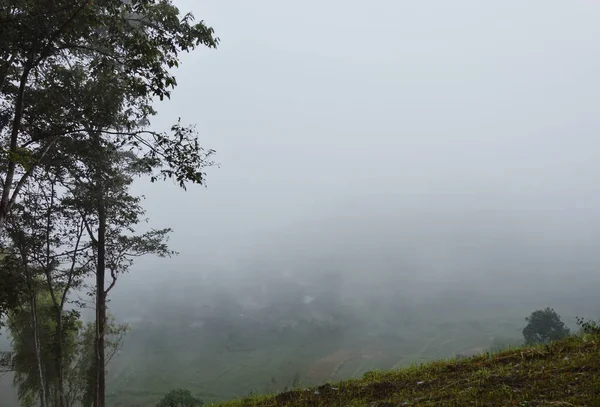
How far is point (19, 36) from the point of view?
6.88 m

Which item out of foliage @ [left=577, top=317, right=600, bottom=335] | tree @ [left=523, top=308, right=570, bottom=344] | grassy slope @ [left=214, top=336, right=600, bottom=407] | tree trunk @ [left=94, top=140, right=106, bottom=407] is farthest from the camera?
tree @ [left=523, top=308, right=570, bottom=344]

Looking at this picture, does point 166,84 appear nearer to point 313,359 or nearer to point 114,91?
point 114,91

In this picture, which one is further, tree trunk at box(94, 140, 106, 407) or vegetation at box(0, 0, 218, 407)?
tree trunk at box(94, 140, 106, 407)

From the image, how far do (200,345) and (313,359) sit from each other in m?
60.0

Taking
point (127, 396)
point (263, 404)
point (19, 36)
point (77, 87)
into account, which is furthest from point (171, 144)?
point (127, 396)

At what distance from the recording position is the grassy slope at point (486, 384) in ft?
13.4

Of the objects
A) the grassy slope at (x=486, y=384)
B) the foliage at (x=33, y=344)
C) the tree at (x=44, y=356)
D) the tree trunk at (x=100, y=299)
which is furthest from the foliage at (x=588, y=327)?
the foliage at (x=33, y=344)

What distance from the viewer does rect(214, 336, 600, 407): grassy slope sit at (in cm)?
407

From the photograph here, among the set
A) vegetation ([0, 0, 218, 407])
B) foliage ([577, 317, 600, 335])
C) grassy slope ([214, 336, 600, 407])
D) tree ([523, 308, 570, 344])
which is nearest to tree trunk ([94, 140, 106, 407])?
vegetation ([0, 0, 218, 407])

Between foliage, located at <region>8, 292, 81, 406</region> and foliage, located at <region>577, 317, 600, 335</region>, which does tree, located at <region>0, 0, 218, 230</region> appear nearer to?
foliage, located at <region>577, 317, 600, 335</region>

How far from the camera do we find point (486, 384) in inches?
184

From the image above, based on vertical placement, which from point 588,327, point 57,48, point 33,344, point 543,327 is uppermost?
point 57,48

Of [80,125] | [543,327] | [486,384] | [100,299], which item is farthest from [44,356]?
[543,327]

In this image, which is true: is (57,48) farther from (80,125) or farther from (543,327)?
(543,327)
